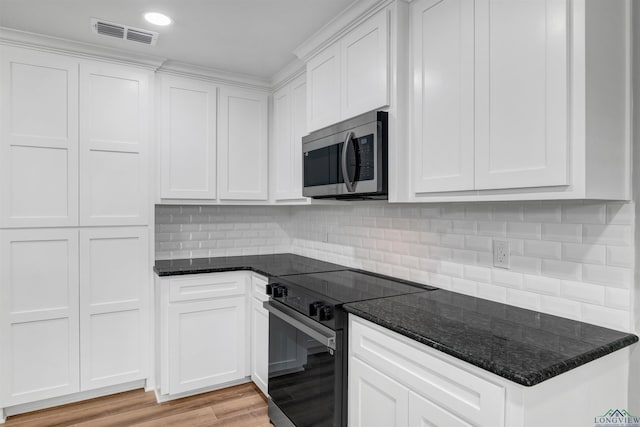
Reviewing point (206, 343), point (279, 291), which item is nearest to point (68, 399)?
point (206, 343)

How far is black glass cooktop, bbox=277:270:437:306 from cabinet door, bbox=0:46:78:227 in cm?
159

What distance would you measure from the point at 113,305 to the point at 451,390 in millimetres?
2406

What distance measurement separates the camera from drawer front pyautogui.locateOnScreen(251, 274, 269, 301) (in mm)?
2697

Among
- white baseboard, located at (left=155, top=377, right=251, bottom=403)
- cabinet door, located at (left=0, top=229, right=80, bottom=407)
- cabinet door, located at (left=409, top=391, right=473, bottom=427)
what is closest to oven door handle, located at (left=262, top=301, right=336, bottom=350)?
cabinet door, located at (left=409, top=391, right=473, bottom=427)

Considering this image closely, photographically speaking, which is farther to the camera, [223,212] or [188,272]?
[223,212]

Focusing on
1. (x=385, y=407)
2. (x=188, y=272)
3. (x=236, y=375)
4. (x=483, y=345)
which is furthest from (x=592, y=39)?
(x=236, y=375)

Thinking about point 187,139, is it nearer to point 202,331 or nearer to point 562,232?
point 202,331

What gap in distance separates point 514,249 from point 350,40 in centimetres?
139

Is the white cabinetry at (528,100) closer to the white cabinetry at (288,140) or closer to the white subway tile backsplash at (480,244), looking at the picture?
the white subway tile backsplash at (480,244)

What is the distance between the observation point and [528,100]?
136 cm

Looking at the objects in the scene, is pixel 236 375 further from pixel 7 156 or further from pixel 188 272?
pixel 7 156

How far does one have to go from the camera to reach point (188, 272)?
Result: 2734 mm

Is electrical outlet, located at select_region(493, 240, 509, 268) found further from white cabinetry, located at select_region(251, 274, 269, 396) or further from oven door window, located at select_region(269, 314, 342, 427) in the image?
white cabinetry, located at select_region(251, 274, 269, 396)

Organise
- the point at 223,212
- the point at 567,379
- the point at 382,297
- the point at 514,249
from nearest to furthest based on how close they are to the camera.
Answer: the point at 567,379 < the point at 514,249 < the point at 382,297 < the point at 223,212
